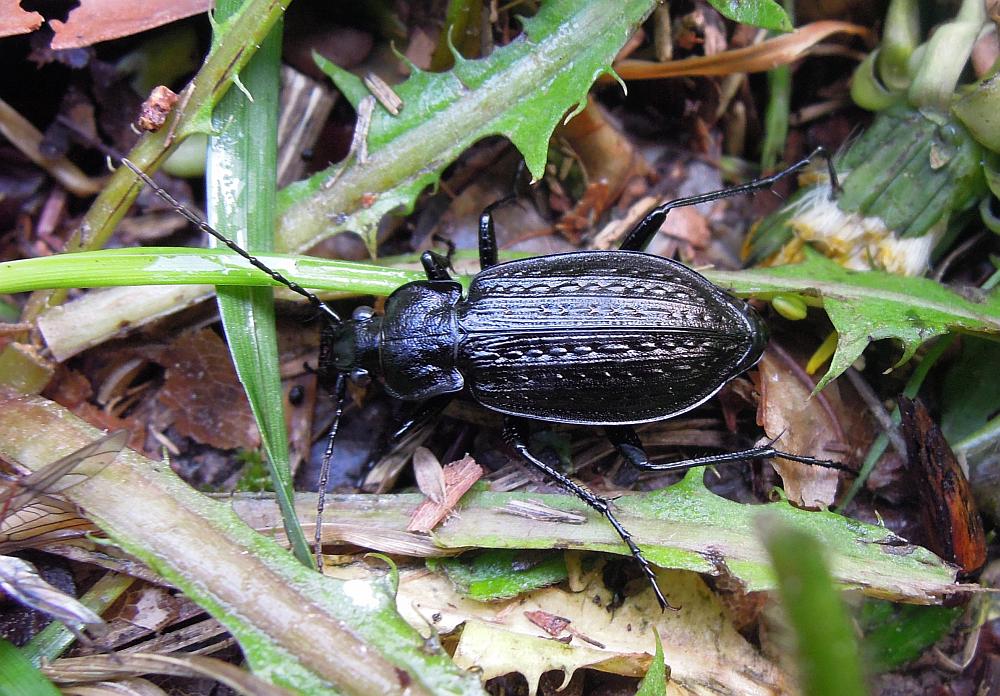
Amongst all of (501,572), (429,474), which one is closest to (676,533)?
(501,572)

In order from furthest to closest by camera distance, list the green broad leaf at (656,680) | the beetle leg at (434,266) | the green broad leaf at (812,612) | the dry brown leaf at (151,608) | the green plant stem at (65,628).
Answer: the beetle leg at (434,266) < the dry brown leaf at (151,608) < the green plant stem at (65,628) < the green broad leaf at (656,680) < the green broad leaf at (812,612)

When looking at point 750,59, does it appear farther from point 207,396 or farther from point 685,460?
point 207,396

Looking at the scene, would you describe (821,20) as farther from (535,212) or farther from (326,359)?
(326,359)

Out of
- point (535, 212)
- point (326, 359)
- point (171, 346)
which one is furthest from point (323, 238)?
point (535, 212)

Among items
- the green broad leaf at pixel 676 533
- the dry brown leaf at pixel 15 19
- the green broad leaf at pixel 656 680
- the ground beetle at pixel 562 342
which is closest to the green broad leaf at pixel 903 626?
the green broad leaf at pixel 676 533

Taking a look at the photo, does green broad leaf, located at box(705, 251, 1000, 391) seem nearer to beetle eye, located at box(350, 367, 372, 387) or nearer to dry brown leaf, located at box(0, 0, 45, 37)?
beetle eye, located at box(350, 367, 372, 387)

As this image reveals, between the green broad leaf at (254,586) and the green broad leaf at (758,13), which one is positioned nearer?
the green broad leaf at (254,586)

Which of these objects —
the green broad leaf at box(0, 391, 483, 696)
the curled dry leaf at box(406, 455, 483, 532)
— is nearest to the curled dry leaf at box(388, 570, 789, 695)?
the curled dry leaf at box(406, 455, 483, 532)

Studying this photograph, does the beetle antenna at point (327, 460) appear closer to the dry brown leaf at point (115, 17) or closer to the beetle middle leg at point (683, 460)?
the beetle middle leg at point (683, 460)

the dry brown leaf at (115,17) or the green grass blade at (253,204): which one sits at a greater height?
the dry brown leaf at (115,17)
